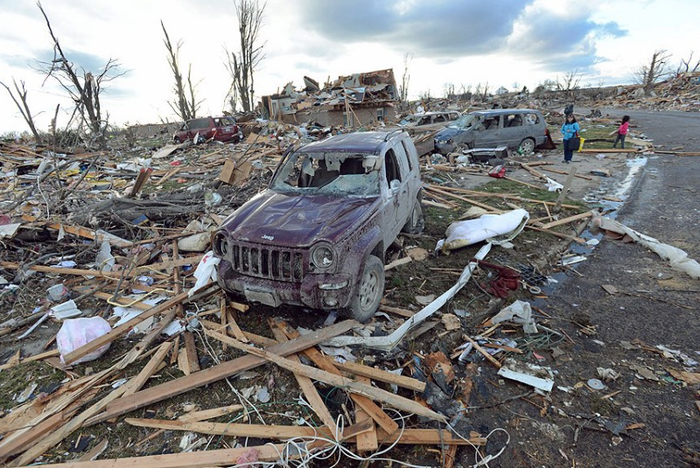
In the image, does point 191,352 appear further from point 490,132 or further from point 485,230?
point 490,132

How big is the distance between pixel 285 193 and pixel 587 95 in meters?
49.9

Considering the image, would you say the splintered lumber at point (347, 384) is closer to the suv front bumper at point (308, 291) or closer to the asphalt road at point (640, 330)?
the suv front bumper at point (308, 291)

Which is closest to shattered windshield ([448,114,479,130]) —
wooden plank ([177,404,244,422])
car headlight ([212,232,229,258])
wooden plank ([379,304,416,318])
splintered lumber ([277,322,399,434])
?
wooden plank ([379,304,416,318])

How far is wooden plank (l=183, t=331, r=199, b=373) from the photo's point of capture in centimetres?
357

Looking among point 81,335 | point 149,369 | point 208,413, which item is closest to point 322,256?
point 208,413

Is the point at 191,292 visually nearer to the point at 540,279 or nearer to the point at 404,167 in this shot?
the point at 404,167

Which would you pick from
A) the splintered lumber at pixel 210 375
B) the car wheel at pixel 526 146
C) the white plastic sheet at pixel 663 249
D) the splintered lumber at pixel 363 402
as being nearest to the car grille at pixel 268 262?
the splintered lumber at pixel 210 375

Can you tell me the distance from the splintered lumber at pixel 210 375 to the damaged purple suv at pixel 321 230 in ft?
1.14

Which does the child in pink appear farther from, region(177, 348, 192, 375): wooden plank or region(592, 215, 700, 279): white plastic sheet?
region(177, 348, 192, 375): wooden plank

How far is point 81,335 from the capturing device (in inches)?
152

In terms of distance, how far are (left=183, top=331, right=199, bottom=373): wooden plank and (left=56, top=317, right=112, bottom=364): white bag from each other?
0.84 meters

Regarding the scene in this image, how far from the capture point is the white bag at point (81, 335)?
377 cm

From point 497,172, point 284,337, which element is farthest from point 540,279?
point 497,172

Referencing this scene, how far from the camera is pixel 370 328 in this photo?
155 inches
